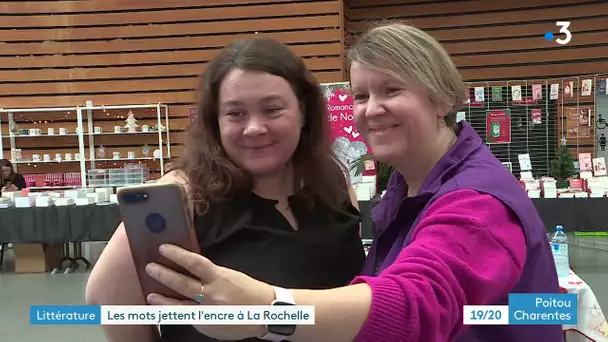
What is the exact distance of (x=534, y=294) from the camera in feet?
2.53

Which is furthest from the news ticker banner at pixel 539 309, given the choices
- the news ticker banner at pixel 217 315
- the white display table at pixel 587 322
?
the white display table at pixel 587 322

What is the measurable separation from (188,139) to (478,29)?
811 cm

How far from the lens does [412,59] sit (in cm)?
86

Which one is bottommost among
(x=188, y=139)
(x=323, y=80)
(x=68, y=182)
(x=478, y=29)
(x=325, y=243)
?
(x=68, y=182)

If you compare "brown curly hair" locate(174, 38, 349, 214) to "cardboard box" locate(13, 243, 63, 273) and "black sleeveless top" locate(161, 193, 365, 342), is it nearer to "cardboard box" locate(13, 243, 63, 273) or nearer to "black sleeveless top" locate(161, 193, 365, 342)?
"black sleeveless top" locate(161, 193, 365, 342)

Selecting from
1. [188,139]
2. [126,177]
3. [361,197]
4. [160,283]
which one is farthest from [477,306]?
[126,177]

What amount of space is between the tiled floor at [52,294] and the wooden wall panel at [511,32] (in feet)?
10.9

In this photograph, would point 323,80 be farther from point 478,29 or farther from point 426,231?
point 426,231

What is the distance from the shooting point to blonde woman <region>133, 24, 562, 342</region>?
606 millimetres

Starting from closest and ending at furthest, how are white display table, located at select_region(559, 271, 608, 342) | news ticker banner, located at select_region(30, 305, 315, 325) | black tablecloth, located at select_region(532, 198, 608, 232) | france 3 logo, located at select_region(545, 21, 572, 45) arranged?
news ticker banner, located at select_region(30, 305, 315, 325) → white display table, located at select_region(559, 271, 608, 342) → black tablecloth, located at select_region(532, 198, 608, 232) → france 3 logo, located at select_region(545, 21, 572, 45)

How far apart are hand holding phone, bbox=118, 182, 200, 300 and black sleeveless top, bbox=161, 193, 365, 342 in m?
0.37

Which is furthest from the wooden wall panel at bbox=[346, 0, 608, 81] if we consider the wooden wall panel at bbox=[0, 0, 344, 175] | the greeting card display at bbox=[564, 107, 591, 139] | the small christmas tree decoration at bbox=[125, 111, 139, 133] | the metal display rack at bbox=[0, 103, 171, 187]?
the small christmas tree decoration at bbox=[125, 111, 139, 133]

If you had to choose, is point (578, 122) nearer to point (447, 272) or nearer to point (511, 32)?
point (511, 32)

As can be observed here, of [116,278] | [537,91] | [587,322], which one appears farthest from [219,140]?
[537,91]
